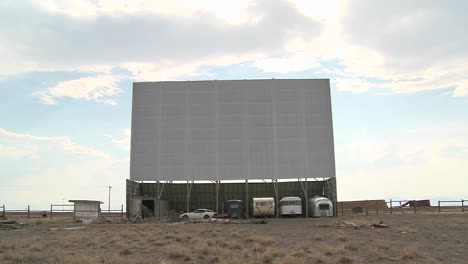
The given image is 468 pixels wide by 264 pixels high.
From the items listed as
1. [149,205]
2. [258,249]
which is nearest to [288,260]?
[258,249]

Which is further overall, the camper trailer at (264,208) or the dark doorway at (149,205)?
the dark doorway at (149,205)

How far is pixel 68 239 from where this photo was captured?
23.7m

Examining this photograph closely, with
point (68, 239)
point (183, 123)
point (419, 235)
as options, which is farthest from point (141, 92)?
point (419, 235)

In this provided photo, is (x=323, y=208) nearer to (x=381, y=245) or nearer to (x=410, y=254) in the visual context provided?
(x=381, y=245)

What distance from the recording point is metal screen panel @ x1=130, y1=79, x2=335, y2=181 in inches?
2219

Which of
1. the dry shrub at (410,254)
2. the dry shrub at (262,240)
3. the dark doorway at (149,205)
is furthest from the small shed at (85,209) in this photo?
the dry shrub at (410,254)

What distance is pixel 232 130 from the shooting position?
57156 mm

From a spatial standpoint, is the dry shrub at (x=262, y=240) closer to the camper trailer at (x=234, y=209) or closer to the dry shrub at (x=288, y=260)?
the dry shrub at (x=288, y=260)

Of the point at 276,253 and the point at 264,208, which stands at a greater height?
the point at 264,208

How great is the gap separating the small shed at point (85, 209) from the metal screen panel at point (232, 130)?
25.3 ft

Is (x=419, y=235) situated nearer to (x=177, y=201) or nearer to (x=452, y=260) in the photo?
(x=452, y=260)

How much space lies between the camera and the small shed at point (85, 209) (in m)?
48.6

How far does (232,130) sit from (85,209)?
1935 cm

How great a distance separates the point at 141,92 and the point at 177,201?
14950 millimetres
